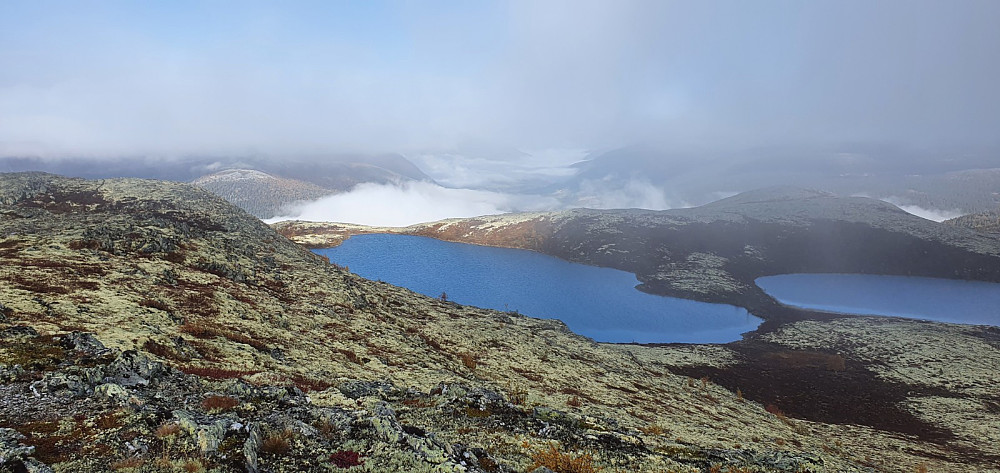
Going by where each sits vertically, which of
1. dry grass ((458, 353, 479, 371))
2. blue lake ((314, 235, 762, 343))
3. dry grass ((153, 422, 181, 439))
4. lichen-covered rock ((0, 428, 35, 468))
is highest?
lichen-covered rock ((0, 428, 35, 468))

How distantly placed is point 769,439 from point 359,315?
38222mm

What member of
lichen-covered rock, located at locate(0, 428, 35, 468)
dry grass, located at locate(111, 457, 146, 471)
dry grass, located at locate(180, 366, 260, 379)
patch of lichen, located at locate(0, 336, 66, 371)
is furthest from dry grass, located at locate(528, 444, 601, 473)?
patch of lichen, located at locate(0, 336, 66, 371)

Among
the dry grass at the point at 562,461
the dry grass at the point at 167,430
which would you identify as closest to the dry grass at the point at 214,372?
the dry grass at the point at 167,430

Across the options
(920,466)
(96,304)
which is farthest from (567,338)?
(96,304)

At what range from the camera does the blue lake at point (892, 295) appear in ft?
454

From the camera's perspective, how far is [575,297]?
147 m

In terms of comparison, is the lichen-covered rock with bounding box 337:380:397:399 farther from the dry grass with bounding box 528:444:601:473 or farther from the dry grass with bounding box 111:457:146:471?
the dry grass with bounding box 111:457:146:471

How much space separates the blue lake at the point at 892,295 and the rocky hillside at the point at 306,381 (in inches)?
3096

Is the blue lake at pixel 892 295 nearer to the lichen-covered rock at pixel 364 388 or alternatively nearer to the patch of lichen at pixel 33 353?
the lichen-covered rock at pixel 364 388

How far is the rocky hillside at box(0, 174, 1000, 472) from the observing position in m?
13.8

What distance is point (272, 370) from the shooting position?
24.8 metres

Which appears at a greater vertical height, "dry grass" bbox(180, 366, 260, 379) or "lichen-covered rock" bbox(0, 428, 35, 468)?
"lichen-covered rock" bbox(0, 428, 35, 468)

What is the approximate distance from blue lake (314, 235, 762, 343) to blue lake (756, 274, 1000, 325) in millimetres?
39436

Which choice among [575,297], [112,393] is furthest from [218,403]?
[575,297]
